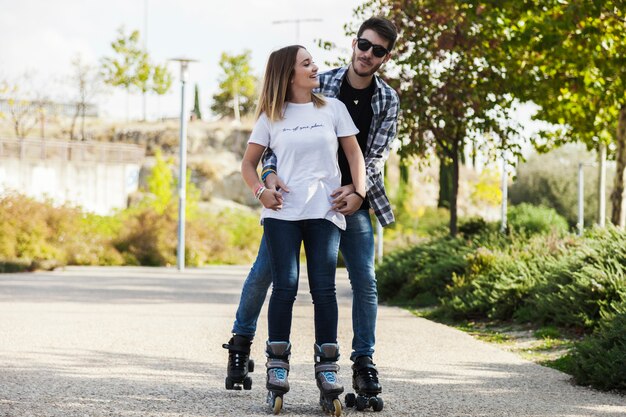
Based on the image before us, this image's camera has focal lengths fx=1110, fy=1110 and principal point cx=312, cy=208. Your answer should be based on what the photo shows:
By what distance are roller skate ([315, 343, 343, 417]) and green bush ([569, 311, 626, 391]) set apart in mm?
2013

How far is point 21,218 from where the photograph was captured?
24312mm

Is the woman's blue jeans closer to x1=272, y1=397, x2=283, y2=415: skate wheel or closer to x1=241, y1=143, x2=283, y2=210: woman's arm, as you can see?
x1=241, y1=143, x2=283, y2=210: woman's arm

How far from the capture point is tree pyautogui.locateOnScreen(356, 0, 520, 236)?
17680mm

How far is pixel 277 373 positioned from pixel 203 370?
191 centimetres

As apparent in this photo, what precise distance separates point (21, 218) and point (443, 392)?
19304 millimetres

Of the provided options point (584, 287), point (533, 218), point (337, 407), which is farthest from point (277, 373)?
point (533, 218)

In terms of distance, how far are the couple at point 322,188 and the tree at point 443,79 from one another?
1189 centimetres

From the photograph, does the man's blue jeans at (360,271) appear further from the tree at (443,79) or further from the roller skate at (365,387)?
the tree at (443,79)

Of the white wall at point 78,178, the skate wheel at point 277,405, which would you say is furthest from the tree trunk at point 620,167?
the white wall at point 78,178

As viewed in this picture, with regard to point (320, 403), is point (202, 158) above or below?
above

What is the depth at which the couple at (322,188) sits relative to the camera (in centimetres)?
541

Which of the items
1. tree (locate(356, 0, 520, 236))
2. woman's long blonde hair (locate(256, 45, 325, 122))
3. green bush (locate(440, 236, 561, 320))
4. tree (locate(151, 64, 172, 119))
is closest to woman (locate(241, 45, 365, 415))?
woman's long blonde hair (locate(256, 45, 325, 122))

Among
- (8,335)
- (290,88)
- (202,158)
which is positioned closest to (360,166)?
(290,88)

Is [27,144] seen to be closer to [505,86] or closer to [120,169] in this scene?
[120,169]
